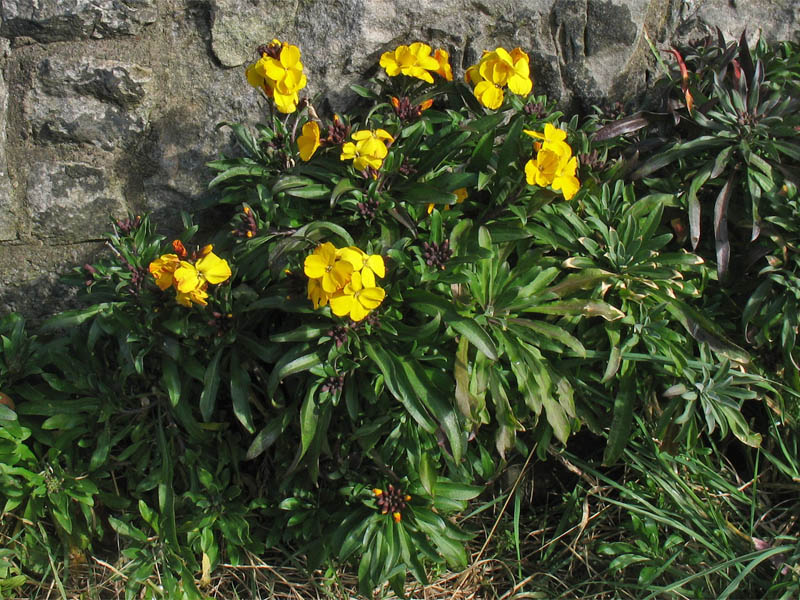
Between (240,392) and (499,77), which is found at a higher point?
(499,77)

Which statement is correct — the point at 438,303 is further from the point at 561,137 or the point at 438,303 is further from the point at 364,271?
the point at 561,137

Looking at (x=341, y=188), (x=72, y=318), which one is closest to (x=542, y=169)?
(x=341, y=188)

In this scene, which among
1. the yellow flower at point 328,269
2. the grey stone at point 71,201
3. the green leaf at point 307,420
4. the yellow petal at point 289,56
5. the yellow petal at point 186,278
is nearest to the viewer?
the yellow flower at point 328,269

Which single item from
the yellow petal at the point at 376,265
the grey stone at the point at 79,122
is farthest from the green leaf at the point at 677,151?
the grey stone at the point at 79,122

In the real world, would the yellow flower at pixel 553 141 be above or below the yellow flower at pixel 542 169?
above

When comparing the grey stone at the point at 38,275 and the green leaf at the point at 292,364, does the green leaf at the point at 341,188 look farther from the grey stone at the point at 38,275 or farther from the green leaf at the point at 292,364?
the grey stone at the point at 38,275

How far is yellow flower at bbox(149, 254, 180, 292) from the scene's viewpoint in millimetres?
2137

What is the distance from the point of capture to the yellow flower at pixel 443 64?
8.68 feet

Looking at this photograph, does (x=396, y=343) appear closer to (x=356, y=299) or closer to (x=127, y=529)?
(x=356, y=299)

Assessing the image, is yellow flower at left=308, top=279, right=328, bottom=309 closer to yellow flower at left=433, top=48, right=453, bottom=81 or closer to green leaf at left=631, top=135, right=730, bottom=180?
yellow flower at left=433, top=48, right=453, bottom=81

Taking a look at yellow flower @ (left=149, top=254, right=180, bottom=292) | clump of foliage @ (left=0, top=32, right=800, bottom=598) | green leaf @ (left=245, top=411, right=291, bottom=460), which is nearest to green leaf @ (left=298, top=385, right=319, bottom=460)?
clump of foliage @ (left=0, top=32, right=800, bottom=598)

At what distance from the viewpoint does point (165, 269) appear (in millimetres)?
2146

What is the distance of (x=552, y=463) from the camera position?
2697 millimetres

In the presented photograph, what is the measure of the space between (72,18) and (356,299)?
4.83 ft
